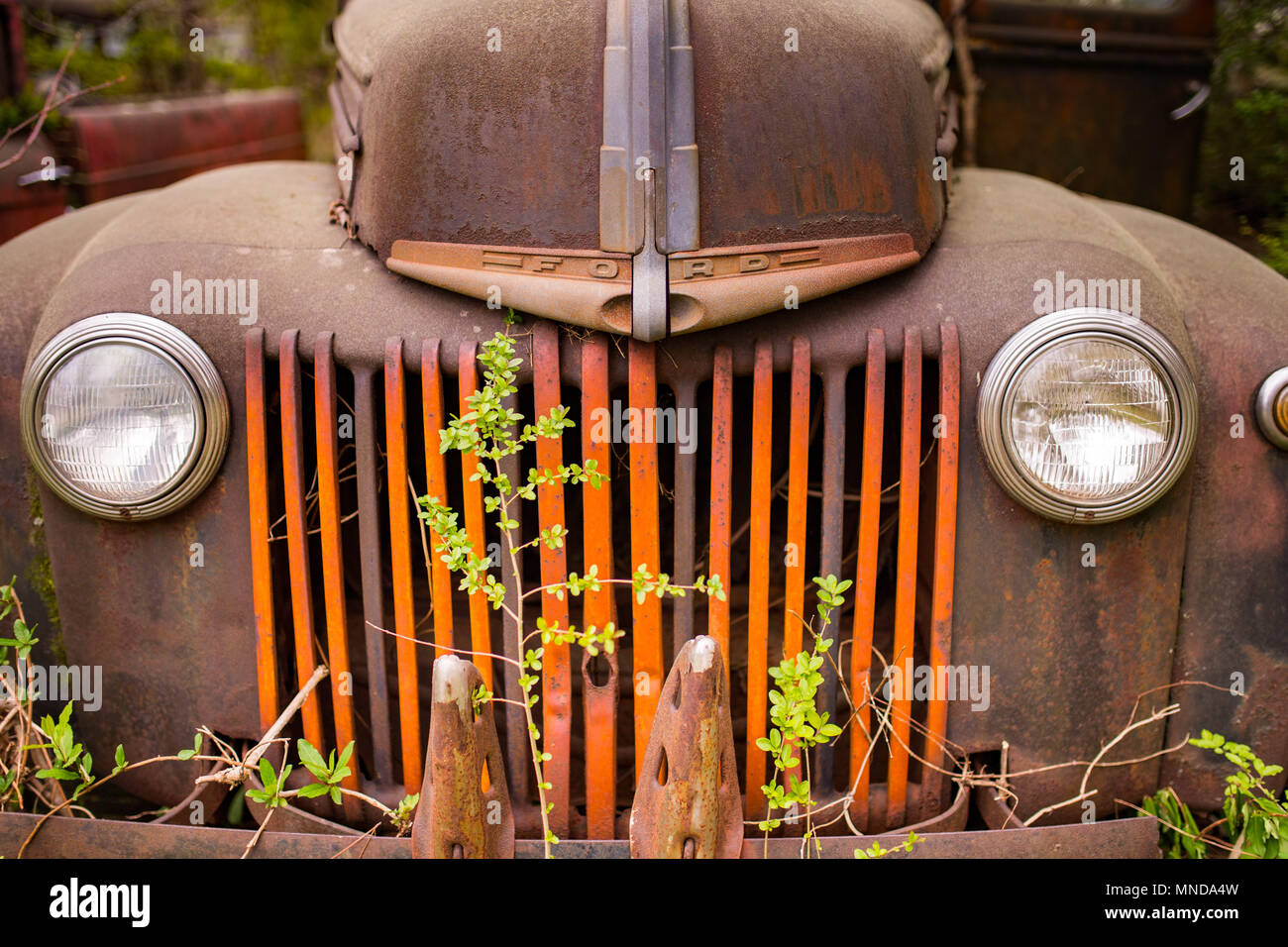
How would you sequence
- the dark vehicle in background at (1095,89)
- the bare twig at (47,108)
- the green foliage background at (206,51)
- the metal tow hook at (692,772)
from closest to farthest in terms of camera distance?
1. the metal tow hook at (692,772)
2. the bare twig at (47,108)
3. the dark vehicle in background at (1095,89)
4. the green foliage background at (206,51)

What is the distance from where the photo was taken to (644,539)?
1.68 meters

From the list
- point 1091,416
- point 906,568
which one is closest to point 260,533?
point 906,568

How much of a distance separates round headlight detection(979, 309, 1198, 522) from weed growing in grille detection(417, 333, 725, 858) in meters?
0.50

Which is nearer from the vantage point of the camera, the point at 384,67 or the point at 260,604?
the point at 260,604

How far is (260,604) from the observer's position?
5.67 feet

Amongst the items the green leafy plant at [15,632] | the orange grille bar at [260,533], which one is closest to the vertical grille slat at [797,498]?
the orange grille bar at [260,533]

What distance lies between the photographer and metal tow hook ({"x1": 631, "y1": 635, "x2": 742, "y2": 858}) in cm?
137

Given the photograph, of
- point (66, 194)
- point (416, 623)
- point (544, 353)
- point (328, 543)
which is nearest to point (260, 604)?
point (328, 543)

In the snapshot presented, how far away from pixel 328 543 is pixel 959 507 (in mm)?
987

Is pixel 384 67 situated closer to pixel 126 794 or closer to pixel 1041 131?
pixel 126 794

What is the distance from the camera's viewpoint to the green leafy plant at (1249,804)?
1716mm

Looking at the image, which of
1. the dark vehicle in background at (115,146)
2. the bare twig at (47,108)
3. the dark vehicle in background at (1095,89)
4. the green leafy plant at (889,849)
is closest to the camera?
the green leafy plant at (889,849)

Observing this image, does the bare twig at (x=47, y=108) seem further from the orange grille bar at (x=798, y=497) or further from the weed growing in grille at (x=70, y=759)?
the orange grille bar at (x=798, y=497)

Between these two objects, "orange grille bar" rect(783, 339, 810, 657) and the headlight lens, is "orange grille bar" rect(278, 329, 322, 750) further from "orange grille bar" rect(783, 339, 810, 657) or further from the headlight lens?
"orange grille bar" rect(783, 339, 810, 657)
